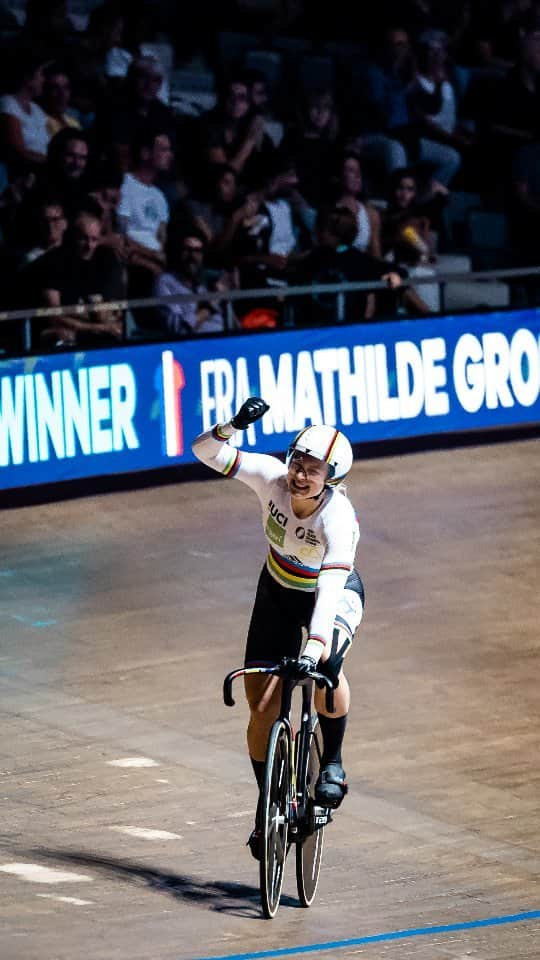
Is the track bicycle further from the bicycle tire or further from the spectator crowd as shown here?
the spectator crowd

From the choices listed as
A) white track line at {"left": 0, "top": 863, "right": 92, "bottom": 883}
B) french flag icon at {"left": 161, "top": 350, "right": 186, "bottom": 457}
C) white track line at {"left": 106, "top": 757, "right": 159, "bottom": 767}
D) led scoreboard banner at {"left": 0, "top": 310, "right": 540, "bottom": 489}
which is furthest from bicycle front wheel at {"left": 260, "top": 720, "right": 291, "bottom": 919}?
french flag icon at {"left": 161, "top": 350, "right": 186, "bottom": 457}

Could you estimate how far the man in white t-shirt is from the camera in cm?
1612

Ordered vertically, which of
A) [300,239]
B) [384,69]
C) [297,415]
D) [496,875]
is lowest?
[496,875]

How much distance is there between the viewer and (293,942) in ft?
26.3

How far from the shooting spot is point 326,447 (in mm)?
8469

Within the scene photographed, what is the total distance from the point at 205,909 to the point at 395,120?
12485 millimetres

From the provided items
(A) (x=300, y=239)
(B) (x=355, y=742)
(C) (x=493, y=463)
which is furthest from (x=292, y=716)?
(A) (x=300, y=239)

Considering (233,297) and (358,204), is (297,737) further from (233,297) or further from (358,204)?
(358,204)

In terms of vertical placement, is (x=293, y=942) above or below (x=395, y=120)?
below

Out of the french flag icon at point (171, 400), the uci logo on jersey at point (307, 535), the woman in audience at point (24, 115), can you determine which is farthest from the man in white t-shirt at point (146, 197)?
the uci logo on jersey at point (307, 535)

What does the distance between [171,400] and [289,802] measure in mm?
6938

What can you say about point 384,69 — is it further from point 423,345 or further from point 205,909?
point 205,909

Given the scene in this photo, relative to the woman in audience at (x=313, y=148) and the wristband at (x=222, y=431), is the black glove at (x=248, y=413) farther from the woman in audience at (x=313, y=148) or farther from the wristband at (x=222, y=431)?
the woman in audience at (x=313, y=148)

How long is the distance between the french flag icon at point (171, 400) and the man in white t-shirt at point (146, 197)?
4.26ft
